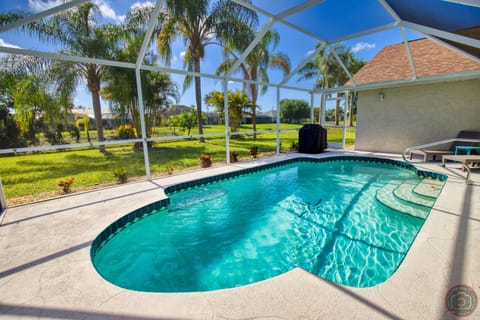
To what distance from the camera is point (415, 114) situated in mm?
8648

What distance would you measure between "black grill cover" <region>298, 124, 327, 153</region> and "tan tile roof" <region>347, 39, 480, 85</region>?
10.5 ft

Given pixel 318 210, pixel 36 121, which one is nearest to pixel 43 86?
pixel 36 121

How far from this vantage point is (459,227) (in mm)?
3002

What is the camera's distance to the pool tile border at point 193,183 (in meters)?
3.28

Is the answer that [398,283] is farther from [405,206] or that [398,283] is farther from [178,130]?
[178,130]

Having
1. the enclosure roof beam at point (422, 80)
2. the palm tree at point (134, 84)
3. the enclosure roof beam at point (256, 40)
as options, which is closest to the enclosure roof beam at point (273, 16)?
the enclosure roof beam at point (256, 40)

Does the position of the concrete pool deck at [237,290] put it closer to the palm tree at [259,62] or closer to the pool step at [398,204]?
the pool step at [398,204]

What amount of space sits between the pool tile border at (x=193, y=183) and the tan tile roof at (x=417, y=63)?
3.62m

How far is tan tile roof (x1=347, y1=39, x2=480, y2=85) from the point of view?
7.89 metres

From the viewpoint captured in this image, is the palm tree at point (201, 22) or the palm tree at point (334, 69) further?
the palm tree at point (334, 69)

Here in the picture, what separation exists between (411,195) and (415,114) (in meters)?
5.40

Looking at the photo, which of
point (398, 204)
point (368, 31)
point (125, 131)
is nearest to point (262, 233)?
point (398, 204)

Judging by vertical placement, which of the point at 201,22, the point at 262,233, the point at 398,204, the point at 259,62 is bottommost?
the point at 262,233

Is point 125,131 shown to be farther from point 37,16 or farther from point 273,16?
point 273,16
